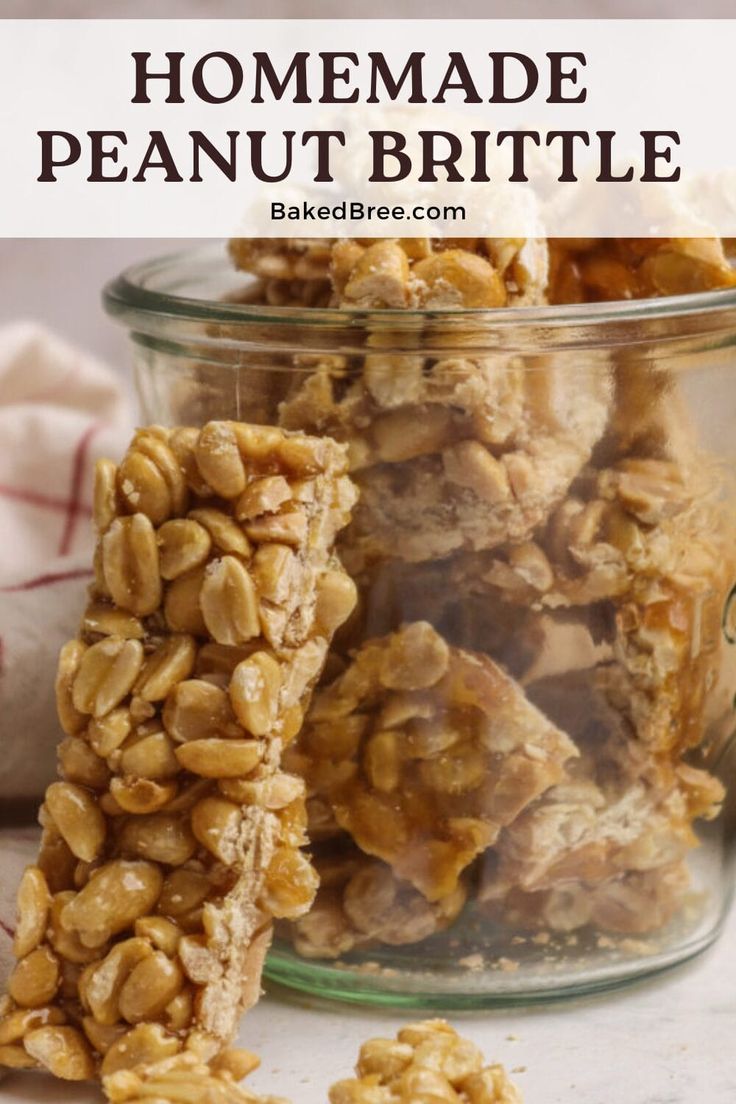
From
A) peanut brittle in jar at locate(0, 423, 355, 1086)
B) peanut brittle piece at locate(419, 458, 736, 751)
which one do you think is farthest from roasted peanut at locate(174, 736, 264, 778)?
peanut brittle piece at locate(419, 458, 736, 751)

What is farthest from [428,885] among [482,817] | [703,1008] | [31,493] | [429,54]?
[429,54]

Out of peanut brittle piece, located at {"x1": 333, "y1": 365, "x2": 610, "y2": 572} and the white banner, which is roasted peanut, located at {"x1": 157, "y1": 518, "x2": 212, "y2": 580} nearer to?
peanut brittle piece, located at {"x1": 333, "y1": 365, "x2": 610, "y2": 572}

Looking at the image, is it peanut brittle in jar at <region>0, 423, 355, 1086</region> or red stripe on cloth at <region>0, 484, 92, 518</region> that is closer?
peanut brittle in jar at <region>0, 423, 355, 1086</region>

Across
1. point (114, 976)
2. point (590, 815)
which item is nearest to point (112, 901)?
point (114, 976)

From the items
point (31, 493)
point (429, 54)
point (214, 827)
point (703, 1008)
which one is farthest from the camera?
point (429, 54)

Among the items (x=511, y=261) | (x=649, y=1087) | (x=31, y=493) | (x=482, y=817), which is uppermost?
(x=511, y=261)

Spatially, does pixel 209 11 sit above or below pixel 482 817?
above

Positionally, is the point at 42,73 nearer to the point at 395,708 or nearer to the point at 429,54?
the point at 429,54

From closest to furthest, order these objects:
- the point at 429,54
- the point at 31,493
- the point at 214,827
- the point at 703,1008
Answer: the point at 214,827 → the point at 703,1008 → the point at 31,493 → the point at 429,54

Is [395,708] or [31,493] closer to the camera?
[395,708]
